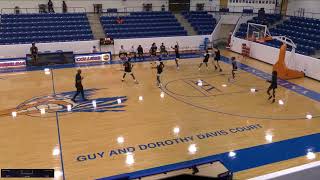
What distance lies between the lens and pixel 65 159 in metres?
9.28

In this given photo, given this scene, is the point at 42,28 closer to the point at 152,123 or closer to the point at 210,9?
the point at 152,123

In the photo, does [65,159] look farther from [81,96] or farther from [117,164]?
[81,96]

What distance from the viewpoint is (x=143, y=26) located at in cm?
2761

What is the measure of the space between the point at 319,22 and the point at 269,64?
6.18m

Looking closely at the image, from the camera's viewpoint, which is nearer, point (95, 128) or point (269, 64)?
point (95, 128)

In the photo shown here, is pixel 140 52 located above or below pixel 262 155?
above

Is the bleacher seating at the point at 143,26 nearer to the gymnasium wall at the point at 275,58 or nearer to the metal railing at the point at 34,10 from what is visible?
the metal railing at the point at 34,10

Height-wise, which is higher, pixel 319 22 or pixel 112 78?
pixel 319 22

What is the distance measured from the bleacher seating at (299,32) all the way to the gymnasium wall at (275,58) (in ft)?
3.01

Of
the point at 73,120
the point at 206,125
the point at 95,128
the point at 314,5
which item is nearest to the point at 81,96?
the point at 73,120

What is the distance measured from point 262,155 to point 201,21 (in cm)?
2223

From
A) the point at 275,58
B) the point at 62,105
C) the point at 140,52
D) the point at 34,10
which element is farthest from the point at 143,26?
the point at 62,105

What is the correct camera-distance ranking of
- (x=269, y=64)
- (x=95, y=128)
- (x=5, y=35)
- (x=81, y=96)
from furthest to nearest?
1. (x=5, y=35)
2. (x=269, y=64)
3. (x=81, y=96)
4. (x=95, y=128)

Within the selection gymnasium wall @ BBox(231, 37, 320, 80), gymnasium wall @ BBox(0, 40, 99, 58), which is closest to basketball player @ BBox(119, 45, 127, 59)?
gymnasium wall @ BBox(0, 40, 99, 58)
